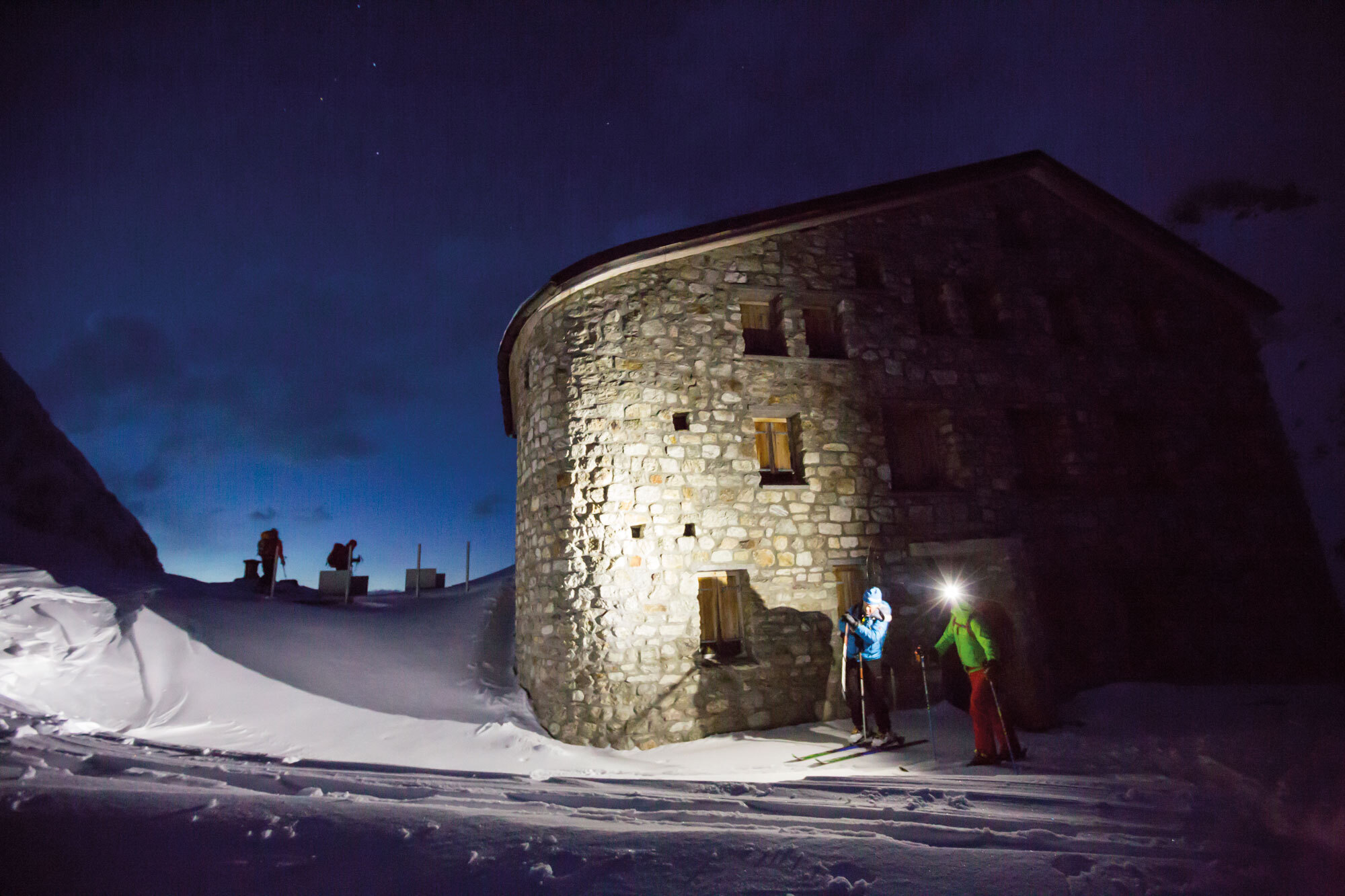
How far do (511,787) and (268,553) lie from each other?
36.6 ft

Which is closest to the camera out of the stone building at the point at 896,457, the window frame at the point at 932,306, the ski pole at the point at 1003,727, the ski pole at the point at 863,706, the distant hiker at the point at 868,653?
the ski pole at the point at 1003,727

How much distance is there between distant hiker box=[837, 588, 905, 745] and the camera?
20.4ft

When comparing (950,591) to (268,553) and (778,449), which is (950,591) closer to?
(778,449)

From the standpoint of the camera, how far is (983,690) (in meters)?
5.49

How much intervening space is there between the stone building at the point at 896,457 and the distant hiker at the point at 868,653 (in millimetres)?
1195

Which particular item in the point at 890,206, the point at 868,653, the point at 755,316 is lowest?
the point at 868,653

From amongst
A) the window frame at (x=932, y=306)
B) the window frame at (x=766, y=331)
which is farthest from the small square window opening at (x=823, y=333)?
the window frame at (x=932, y=306)

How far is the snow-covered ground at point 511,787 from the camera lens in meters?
2.56

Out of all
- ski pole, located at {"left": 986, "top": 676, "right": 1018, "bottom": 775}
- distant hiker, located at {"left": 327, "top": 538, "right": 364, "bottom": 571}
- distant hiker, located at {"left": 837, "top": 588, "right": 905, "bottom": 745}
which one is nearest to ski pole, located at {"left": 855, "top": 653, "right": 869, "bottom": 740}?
distant hiker, located at {"left": 837, "top": 588, "right": 905, "bottom": 745}

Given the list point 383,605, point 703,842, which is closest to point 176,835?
point 703,842

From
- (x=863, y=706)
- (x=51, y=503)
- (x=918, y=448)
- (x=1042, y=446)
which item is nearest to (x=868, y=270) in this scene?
(x=918, y=448)

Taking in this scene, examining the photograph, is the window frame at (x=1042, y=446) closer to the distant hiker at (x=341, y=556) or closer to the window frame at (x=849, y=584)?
the window frame at (x=849, y=584)

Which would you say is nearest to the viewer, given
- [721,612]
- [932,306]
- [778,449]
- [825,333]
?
[721,612]

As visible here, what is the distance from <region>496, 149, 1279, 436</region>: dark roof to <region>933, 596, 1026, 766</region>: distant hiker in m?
6.54
